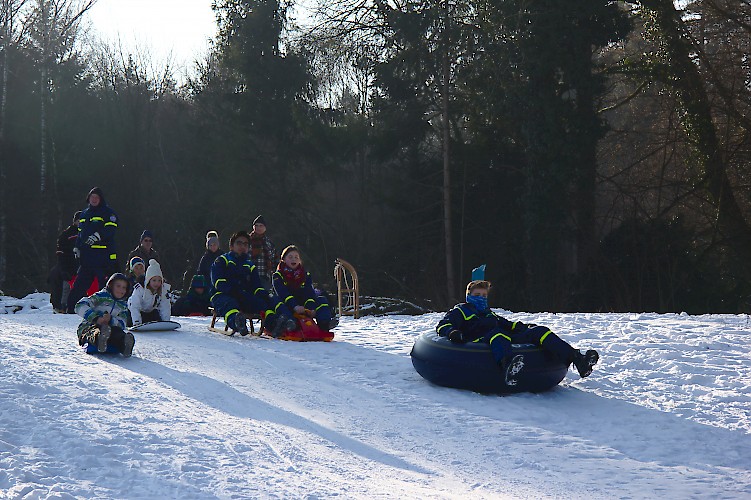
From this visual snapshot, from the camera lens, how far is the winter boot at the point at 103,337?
7.71 meters

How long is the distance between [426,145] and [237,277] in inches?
562

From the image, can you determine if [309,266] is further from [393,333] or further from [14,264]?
[393,333]

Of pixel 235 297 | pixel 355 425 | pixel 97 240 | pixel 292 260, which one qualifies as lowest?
pixel 355 425

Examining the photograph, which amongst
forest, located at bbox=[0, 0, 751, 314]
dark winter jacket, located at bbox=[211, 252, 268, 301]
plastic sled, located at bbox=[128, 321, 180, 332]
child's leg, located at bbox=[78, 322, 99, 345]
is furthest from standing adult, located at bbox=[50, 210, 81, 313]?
forest, located at bbox=[0, 0, 751, 314]

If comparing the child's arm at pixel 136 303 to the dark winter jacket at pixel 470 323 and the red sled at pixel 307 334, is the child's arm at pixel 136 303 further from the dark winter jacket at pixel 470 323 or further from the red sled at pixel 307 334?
the dark winter jacket at pixel 470 323

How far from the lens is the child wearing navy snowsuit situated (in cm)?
945

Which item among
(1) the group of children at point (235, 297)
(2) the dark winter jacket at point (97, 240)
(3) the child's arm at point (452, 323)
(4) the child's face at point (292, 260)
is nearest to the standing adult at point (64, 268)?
(2) the dark winter jacket at point (97, 240)

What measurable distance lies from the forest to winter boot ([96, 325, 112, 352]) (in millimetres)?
12435

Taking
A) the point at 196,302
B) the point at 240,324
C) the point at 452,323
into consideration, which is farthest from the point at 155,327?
the point at 452,323

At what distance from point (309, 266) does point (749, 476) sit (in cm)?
2094

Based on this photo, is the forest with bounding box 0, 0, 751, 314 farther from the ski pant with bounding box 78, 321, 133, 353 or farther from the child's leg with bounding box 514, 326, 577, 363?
the ski pant with bounding box 78, 321, 133, 353

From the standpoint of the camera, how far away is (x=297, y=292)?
9.86m

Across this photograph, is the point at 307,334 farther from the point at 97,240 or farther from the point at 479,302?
the point at 97,240

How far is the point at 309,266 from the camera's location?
82.7ft
